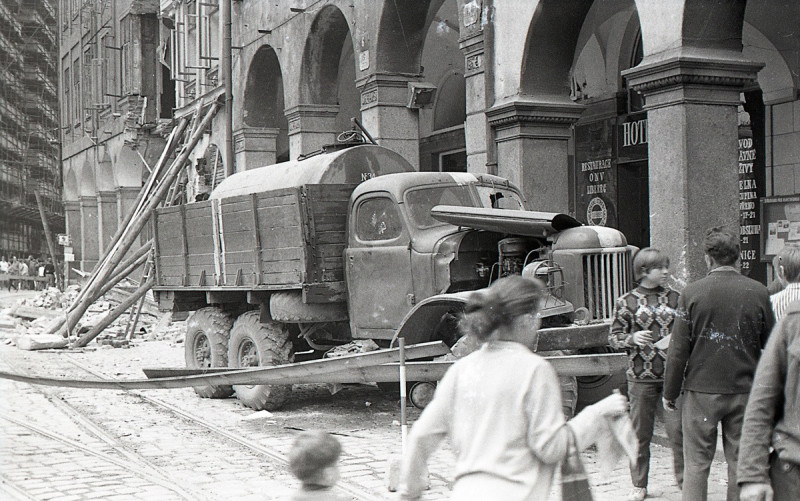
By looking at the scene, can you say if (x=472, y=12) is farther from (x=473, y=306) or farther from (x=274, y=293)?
(x=473, y=306)

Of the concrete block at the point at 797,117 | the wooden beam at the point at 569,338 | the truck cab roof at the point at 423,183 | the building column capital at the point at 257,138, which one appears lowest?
the wooden beam at the point at 569,338

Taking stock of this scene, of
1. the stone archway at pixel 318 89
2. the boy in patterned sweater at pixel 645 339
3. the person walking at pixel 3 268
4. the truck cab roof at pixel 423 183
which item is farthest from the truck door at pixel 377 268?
the person walking at pixel 3 268

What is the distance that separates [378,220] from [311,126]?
955 centimetres

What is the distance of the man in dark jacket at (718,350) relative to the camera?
198 inches

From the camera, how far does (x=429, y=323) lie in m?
8.86

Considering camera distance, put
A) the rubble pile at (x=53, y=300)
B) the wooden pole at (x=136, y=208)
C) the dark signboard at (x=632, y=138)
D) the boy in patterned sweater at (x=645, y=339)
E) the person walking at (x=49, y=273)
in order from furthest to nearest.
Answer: the person walking at (x=49, y=273) < the rubble pile at (x=53, y=300) < the wooden pole at (x=136, y=208) < the dark signboard at (x=632, y=138) < the boy in patterned sweater at (x=645, y=339)

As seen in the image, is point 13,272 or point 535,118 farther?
point 13,272

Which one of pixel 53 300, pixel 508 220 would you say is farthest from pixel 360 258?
pixel 53 300

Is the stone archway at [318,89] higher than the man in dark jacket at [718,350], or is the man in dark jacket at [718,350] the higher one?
the stone archway at [318,89]

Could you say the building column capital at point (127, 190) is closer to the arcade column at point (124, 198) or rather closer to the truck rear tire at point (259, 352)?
the arcade column at point (124, 198)

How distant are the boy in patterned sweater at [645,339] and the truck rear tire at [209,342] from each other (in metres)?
6.34

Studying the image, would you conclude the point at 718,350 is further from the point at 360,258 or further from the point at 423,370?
the point at 360,258

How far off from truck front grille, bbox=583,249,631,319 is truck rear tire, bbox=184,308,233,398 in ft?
17.0

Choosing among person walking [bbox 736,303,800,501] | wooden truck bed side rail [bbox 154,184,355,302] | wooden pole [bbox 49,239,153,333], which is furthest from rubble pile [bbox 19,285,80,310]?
person walking [bbox 736,303,800,501]
